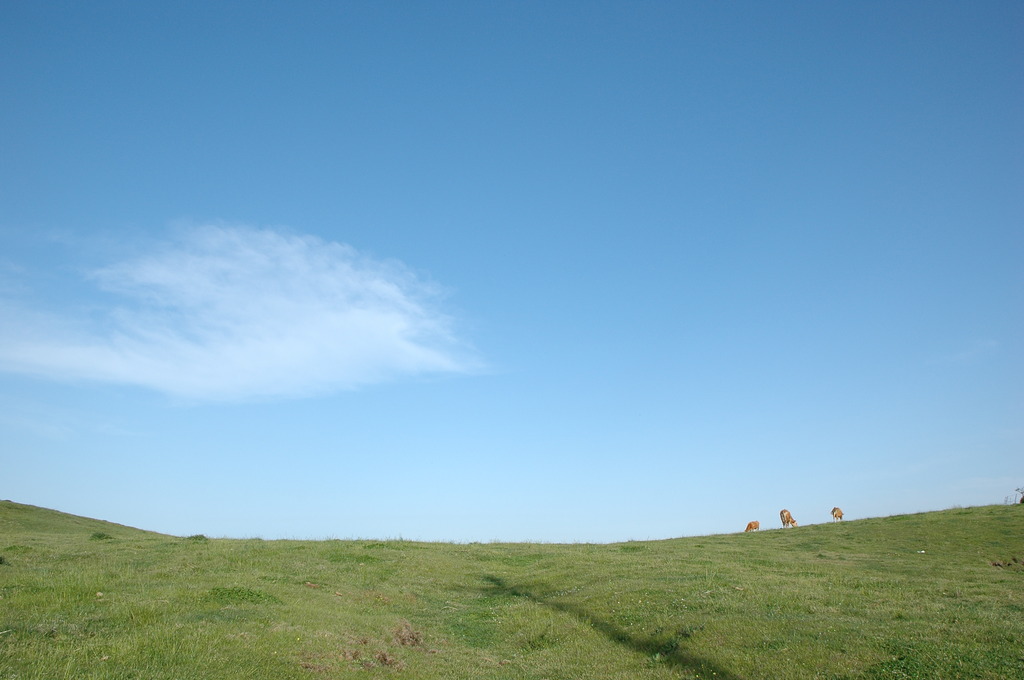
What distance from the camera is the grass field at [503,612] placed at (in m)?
12.4

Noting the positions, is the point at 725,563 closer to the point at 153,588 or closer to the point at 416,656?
the point at 416,656

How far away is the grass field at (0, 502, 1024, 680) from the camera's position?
1238 cm

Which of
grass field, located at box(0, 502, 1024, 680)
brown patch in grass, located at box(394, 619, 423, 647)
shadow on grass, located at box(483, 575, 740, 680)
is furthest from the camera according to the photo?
brown patch in grass, located at box(394, 619, 423, 647)

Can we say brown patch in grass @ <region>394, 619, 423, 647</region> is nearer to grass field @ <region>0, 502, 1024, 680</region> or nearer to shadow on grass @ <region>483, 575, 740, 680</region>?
grass field @ <region>0, 502, 1024, 680</region>

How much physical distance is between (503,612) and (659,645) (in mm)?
7369

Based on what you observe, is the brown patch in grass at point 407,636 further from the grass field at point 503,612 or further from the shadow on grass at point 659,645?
the shadow on grass at point 659,645

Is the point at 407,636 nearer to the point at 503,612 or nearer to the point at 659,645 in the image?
the point at 503,612

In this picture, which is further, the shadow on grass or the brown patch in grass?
the brown patch in grass

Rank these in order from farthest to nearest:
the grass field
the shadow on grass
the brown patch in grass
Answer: the brown patch in grass → the shadow on grass → the grass field

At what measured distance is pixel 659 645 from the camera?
1622 cm

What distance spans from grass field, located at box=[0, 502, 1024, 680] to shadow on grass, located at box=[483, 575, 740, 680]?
2.5 inches

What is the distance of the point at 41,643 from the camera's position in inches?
459

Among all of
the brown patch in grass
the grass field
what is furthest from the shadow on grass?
the brown patch in grass

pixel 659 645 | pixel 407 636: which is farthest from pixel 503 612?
pixel 659 645
